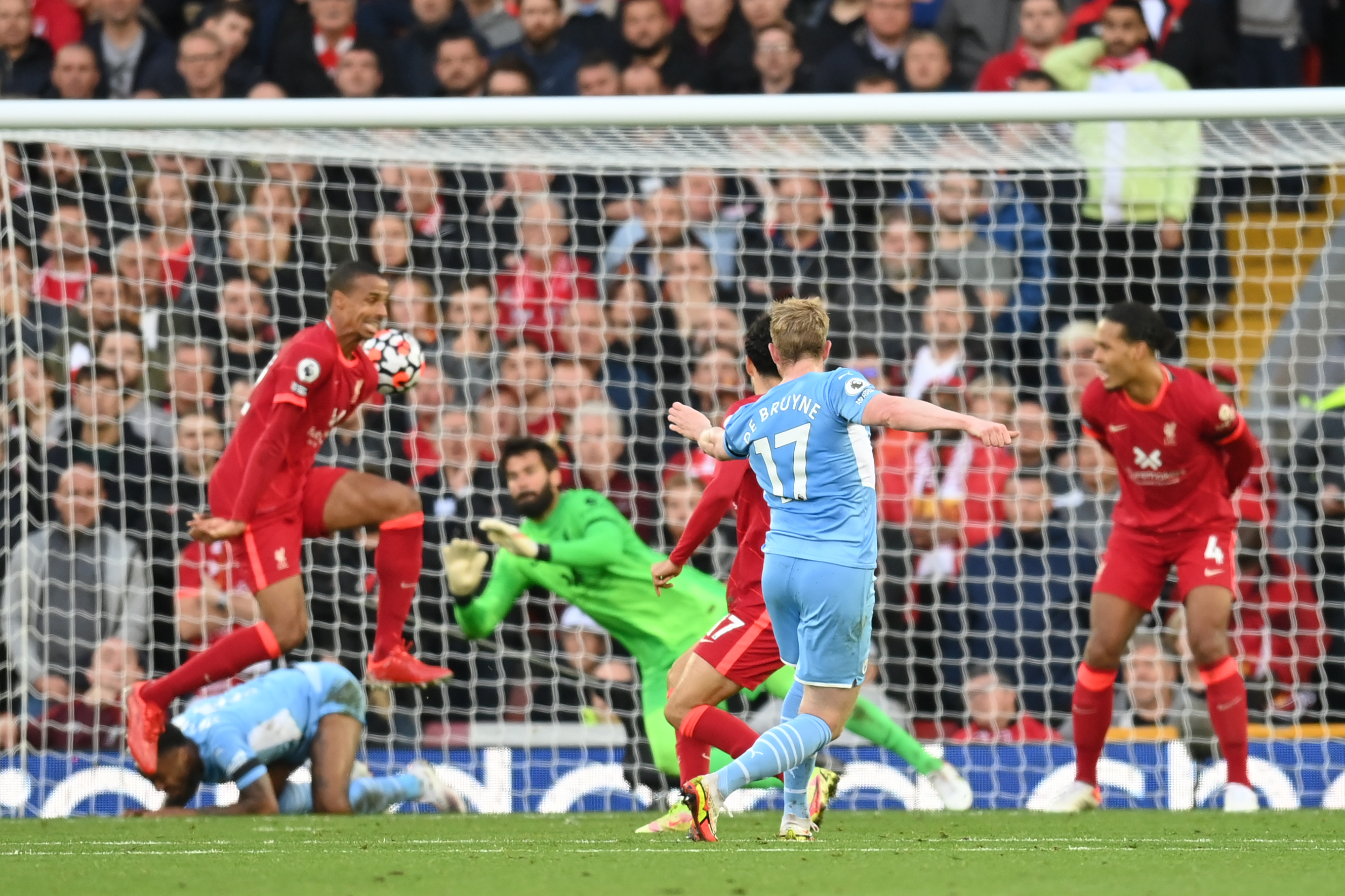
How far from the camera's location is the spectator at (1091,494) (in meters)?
9.72

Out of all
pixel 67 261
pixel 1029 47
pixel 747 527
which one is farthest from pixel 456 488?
pixel 1029 47

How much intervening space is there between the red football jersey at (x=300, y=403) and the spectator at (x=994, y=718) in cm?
343

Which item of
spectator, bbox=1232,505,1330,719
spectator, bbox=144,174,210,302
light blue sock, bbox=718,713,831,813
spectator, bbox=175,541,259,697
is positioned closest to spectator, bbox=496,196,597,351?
spectator, bbox=144,174,210,302

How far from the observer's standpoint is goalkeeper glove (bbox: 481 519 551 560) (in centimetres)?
780

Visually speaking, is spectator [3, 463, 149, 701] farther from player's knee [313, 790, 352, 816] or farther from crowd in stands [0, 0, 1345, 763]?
player's knee [313, 790, 352, 816]

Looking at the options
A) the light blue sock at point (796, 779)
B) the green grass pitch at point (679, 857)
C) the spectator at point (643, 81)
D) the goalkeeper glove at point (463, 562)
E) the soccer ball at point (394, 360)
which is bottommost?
the green grass pitch at point (679, 857)

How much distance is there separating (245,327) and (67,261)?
3.85 feet

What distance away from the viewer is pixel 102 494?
383 inches

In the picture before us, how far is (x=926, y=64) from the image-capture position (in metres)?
10.2

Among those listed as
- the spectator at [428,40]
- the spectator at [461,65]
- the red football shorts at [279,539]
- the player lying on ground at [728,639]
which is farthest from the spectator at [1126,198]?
the red football shorts at [279,539]

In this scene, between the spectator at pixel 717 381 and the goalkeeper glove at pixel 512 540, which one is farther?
the spectator at pixel 717 381

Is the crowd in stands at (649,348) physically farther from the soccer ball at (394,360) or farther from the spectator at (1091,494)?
the soccer ball at (394,360)

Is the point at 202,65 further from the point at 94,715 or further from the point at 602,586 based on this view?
the point at 602,586

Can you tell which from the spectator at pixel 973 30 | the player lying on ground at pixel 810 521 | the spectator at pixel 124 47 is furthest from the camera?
the spectator at pixel 124 47
